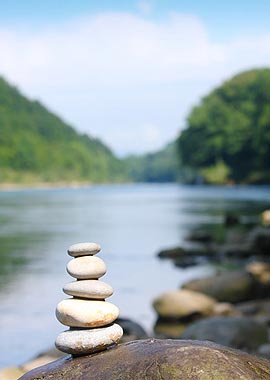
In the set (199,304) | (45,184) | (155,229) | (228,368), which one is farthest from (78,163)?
(228,368)

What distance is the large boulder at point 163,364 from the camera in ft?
11.0

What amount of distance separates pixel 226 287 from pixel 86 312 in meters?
12.4

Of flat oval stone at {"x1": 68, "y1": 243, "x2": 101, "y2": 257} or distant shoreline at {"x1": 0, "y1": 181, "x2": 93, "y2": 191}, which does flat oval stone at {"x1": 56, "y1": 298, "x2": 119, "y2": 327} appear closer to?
flat oval stone at {"x1": 68, "y1": 243, "x2": 101, "y2": 257}

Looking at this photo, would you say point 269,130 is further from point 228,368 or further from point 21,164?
point 228,368

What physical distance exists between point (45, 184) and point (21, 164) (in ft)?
20.8

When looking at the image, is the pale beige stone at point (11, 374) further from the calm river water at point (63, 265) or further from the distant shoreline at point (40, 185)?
the distant shoreline at point (40, 185)

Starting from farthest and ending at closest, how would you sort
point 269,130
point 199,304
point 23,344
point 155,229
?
point 269,130
point 155,229
point 199,304
point 23,344

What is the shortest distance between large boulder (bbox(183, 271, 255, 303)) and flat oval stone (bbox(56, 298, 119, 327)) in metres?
11.9

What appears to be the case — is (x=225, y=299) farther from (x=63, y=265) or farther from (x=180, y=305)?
(x=63, y=265)

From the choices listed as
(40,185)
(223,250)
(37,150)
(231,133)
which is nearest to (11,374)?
(223,250)

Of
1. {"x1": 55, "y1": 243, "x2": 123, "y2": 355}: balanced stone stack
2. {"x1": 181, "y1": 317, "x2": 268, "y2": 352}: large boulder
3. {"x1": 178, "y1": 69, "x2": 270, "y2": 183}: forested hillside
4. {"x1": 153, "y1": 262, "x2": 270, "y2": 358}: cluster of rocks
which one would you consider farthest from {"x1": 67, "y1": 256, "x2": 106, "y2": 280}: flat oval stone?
{"x1": 178, "y1": 69, "x2": 270, "y2": 183}: forested hillside

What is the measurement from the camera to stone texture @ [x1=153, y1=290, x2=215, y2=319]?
45.4ft

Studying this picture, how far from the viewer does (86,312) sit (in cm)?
383

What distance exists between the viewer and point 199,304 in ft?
45.9
